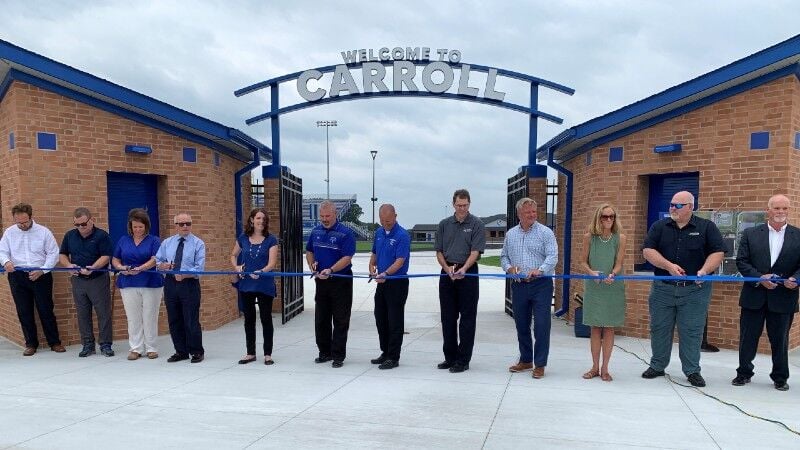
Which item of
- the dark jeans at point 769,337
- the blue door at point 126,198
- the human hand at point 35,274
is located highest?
the blue door at point 126,198

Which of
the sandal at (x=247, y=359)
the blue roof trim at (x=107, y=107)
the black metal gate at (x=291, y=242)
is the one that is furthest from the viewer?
the black metal gate at (x=291, y=242)

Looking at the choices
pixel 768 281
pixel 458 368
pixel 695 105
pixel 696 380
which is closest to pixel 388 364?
pixel 458 368

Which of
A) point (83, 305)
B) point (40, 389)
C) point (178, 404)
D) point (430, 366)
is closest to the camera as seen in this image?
point (178, 404)

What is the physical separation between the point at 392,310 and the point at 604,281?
2.04 m

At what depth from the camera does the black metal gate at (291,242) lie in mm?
8148

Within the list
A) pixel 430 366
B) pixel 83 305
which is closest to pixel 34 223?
pixel 83 305

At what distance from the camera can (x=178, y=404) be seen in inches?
162

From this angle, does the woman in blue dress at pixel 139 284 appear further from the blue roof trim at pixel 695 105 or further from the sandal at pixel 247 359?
the blue roof trim at pixel 695 105

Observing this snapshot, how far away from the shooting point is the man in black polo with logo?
502 centimetres

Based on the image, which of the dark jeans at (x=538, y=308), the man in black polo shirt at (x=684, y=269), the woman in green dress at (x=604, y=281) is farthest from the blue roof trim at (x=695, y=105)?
the dark jeans at (x=538, y=308)

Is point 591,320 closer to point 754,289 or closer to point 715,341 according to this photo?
point 754,289

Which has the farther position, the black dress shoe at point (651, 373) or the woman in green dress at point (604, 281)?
the black dress shoe at point (651, 373)

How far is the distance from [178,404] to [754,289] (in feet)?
16.6

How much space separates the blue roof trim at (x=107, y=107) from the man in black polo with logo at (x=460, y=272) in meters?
4.08
